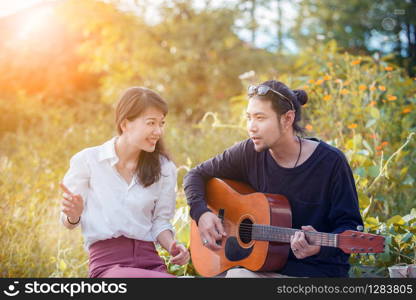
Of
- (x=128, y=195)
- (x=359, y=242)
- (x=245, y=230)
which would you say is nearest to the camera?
(x=359, y=242)

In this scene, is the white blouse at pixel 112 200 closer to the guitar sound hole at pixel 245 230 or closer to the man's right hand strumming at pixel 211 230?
the man's right hand strumming at pixel 211 230

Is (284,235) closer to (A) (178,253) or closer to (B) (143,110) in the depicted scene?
(A) (178,253)

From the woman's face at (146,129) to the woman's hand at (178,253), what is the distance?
0.52m

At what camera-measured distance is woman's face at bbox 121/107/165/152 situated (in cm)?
272

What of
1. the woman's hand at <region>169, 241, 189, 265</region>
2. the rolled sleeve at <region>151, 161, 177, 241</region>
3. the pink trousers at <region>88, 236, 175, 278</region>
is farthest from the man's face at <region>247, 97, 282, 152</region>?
the pink trousers at <region>88, 236, 175, 278</region>

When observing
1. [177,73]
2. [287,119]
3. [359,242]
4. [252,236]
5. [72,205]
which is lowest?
[359,242]

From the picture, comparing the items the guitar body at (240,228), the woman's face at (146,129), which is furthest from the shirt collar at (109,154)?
the guitar body at (240,228)

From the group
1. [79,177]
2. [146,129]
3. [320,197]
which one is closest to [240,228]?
[320,197]

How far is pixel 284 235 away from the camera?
2584 mm

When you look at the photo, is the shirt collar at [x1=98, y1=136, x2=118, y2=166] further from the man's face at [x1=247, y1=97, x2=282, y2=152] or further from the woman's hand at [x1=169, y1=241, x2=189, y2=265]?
the man's face at [x1=247, y1=97, x2=282, y2=152]

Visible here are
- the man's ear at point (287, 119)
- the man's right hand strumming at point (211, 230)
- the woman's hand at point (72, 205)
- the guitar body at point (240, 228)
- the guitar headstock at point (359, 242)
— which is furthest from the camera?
the man's right hand strumming at point (211, 230)

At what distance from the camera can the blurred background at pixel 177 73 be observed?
14.5 feet

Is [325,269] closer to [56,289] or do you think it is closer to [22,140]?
[56,289]

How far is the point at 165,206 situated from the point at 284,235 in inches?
26.7
